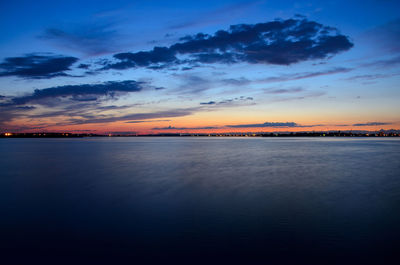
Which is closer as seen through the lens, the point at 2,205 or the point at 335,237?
the point at 335,237

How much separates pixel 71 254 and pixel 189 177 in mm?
11812

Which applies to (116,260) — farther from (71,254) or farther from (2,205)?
(2,205)

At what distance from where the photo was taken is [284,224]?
26.6ft

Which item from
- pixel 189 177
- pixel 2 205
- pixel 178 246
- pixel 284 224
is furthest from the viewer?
pixel 189 177

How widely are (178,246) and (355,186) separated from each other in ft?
38.1

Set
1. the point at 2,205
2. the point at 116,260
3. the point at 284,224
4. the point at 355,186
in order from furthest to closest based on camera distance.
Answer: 1. the point at 355,186
2. the point at 2,205
3. the point at 284,224
4. the point at 116,260

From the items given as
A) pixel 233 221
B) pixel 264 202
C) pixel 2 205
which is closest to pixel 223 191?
pixel 264 202

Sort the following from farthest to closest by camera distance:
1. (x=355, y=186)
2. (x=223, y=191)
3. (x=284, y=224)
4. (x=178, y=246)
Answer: (x=355, y=186) < (x=223, y=191) < (x=284, y=224) < (x=178, y=246)

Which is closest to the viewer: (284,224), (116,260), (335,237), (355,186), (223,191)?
(116,260)

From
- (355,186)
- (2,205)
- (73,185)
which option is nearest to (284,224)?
(355,186)

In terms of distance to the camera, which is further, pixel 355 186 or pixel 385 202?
pixel 355 186

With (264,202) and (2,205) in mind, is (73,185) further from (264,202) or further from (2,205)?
(264,202)

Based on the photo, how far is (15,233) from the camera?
7.26m

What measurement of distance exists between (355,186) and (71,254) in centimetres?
1368
